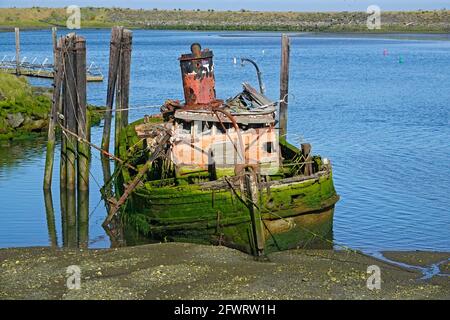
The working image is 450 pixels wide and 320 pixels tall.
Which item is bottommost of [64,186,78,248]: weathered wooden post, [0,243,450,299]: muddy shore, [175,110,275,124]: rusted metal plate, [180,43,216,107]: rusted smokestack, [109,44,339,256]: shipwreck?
[64,186,78,248]: weathered wooden post

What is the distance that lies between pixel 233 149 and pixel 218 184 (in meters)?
1.78

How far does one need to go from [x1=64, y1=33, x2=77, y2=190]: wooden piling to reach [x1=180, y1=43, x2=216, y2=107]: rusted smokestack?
4733 mm

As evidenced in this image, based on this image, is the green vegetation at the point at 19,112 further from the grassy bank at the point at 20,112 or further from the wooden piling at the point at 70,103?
the wooden piling at the point at 70,103

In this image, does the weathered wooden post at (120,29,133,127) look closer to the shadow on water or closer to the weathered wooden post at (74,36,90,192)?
the weathered wooden post at (74,36,90,192)

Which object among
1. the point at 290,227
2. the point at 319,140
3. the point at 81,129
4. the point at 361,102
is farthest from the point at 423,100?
the point at 290,227

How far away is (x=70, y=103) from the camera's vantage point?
966 inches

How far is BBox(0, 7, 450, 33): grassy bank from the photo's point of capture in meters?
154

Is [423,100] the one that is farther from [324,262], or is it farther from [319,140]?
[324,262]

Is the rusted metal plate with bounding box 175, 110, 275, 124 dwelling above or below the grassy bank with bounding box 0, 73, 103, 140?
above

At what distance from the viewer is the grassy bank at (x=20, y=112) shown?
113ft

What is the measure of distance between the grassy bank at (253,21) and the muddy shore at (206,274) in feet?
415

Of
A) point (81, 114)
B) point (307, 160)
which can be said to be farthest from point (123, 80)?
point (307, 160)

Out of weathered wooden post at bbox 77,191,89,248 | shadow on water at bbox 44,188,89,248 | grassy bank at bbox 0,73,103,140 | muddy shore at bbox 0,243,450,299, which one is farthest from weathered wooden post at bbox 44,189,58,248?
grassy bank at bbox 0,73,103,140

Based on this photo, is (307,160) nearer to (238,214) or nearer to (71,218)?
(238,214)
